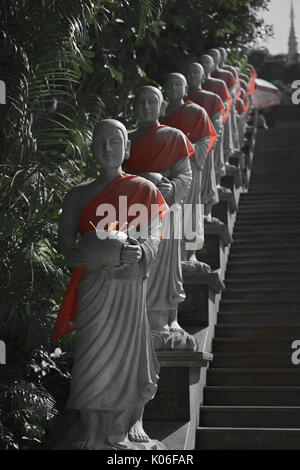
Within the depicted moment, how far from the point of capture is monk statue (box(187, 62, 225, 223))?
35.7 ft

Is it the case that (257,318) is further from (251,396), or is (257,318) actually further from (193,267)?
(251,396)

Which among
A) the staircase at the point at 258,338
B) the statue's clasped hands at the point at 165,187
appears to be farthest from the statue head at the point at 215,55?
the statue's clasped hands at the point at 165,187

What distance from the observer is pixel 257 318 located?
9609 millimetres

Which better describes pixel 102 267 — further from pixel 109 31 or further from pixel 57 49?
pixel 109 31

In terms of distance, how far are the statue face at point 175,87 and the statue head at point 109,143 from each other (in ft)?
10.2

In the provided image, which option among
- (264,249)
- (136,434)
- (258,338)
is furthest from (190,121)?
(136,434)

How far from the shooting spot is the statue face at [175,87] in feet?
30.1

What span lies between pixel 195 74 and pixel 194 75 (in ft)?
0.06

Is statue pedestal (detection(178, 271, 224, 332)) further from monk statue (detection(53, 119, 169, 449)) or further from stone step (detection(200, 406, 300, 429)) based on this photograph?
monk statue (detection(53, 119, 169, 449))

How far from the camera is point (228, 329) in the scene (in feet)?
30.6

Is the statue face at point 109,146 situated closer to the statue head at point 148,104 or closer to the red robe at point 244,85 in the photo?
the statue head at point 148,104

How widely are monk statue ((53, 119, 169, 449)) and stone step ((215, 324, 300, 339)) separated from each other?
3226 millimetres
